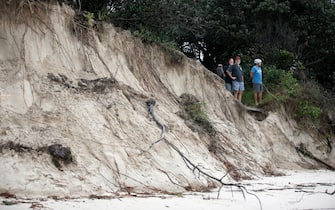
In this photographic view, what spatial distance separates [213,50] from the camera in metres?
21.9

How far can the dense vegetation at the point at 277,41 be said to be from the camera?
17.0 m

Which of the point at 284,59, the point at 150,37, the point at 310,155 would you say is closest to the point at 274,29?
the point at 284,59

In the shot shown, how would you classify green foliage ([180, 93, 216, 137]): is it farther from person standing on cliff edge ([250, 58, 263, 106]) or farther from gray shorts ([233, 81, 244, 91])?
person standing on cliff edge ([250, 58, 263, 106])

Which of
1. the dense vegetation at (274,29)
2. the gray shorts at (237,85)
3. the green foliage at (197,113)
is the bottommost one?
the green foliage at (197,113)

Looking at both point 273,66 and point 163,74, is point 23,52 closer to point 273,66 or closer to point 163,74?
point 163,74

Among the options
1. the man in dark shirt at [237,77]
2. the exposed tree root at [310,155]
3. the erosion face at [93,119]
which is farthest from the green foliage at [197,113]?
the exposed tree root at [310,155]

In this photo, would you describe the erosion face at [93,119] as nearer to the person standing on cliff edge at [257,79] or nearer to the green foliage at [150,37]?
the green foliage at [150,37]

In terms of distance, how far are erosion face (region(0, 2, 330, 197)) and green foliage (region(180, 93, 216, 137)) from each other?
0.27 metres

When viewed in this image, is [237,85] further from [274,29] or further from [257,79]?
[274,29]

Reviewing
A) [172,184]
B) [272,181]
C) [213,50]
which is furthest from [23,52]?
[213,50]

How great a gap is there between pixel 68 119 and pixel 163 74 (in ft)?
16.6

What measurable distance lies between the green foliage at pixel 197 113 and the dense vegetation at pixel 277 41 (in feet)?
13.1

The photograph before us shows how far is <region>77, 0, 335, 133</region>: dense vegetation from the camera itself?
16984 mm

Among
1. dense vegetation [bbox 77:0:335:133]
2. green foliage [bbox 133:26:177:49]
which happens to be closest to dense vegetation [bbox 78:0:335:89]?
dense vegetation [bbox 77:0:335:133]
